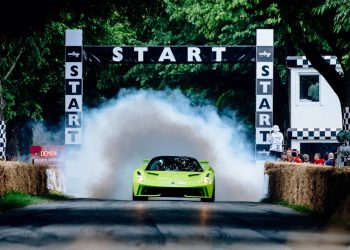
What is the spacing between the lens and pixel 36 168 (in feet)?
100

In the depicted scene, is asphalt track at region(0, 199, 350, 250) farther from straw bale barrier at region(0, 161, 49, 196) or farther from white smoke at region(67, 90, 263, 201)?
white smoke at region(67, 90, 263, 201)

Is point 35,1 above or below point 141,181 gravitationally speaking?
above

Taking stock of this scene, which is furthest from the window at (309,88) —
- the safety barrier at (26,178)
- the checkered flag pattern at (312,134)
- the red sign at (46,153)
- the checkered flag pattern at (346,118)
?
the checkered flag pattern at (346,118)

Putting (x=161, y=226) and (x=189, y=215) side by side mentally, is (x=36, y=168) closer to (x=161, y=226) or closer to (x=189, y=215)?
(x=189, y=215)

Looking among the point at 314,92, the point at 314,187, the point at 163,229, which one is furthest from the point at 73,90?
the point at 163,229

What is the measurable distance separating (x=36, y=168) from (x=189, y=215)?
9967 mm

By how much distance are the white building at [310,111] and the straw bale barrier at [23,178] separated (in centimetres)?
1895

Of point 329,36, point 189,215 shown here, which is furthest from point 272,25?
point 189,215

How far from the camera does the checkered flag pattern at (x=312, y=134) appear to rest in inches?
1939

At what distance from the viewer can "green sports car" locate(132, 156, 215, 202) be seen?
28922 millimetres

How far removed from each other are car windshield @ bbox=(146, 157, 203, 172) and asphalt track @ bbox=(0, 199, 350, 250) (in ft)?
19.1

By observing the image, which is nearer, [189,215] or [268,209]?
[189,215]

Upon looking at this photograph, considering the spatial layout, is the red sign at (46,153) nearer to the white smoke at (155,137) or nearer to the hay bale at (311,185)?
the white smoke at (155,137)

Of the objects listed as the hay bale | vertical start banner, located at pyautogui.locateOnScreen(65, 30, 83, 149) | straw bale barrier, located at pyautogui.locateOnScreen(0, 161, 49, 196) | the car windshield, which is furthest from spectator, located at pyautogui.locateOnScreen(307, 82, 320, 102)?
the car windshield
